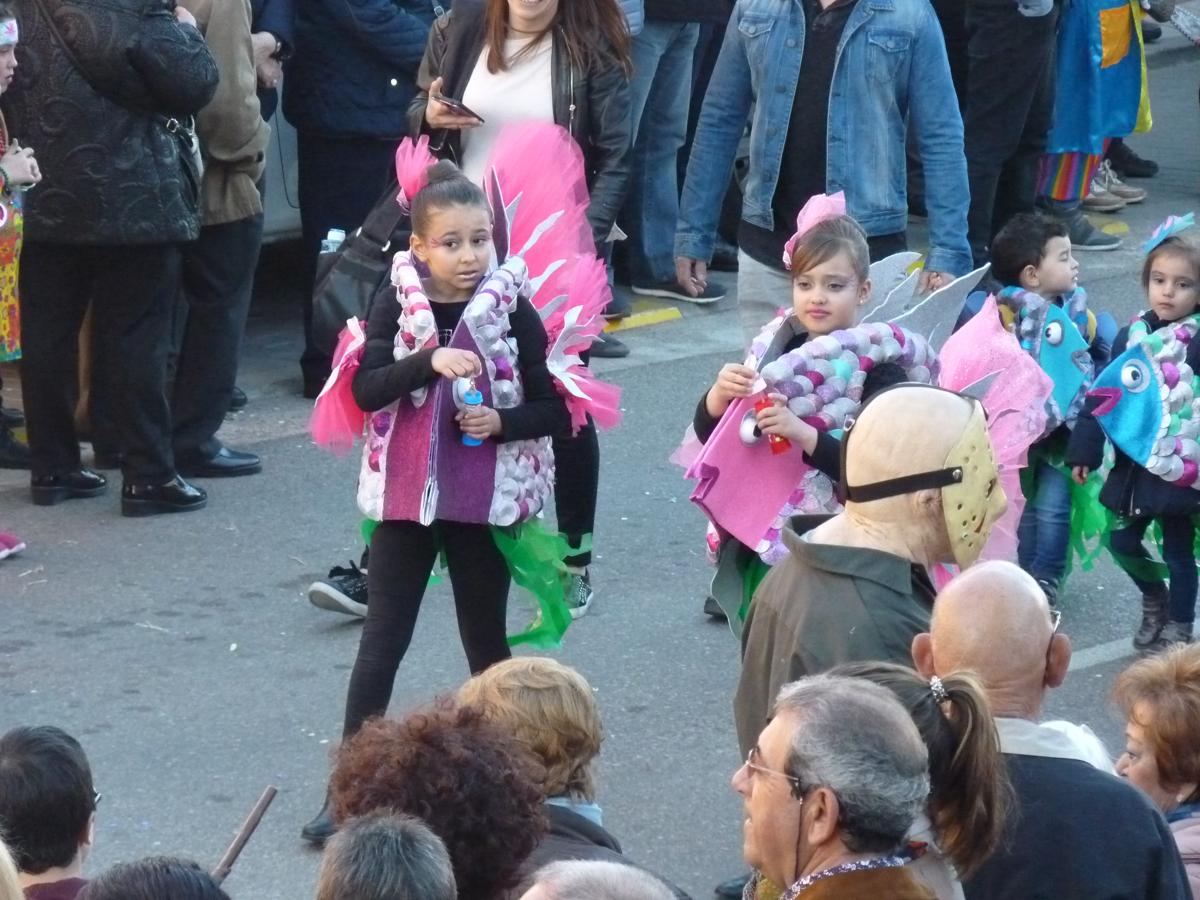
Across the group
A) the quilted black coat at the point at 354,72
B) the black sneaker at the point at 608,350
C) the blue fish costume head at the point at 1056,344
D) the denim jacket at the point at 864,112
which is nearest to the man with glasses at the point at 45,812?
the denim jacket at the point at 864,112

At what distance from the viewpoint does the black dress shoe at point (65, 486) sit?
21.8 ft

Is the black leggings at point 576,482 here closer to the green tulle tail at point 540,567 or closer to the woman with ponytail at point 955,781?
the green tulle tail at point 540,567

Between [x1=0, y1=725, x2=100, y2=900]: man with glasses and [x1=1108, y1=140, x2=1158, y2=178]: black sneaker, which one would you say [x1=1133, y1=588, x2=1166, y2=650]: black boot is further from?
[x1=1108, y1=140, x2=1158, y2=178]: black sneaker

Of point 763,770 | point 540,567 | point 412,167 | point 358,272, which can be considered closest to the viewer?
point 763,770

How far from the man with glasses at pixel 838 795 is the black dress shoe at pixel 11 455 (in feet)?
15.8

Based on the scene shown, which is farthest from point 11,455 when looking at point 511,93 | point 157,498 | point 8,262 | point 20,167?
point 511,93

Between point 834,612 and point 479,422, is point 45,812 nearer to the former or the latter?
point 834,612

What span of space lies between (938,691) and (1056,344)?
3.41m

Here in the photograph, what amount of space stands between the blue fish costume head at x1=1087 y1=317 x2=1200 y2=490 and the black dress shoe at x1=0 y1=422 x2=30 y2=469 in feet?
12.4

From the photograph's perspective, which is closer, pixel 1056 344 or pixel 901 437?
pixel 901 437

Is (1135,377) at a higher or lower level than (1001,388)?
lower

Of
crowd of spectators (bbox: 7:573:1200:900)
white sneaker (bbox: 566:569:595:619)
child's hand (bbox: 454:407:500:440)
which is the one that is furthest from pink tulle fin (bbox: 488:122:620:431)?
crowd of spectators (bbox: 7:573:1200:900)

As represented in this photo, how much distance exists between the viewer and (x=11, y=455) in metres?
7.00

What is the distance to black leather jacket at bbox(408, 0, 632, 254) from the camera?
5828mm
